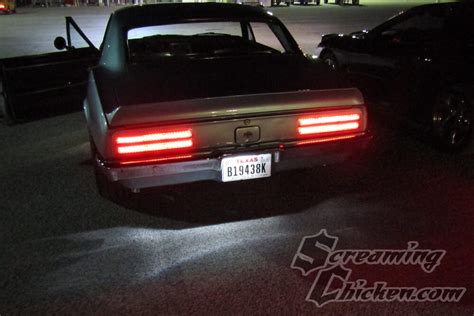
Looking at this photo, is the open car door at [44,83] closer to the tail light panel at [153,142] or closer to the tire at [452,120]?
the tail light panel at [153,142]

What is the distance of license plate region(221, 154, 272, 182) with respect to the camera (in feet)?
10.9

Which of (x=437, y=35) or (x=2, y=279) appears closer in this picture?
(x=2, y=279)

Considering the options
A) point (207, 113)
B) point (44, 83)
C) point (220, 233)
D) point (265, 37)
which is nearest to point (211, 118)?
point (207, 113)

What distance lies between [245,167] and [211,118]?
1.37 ft

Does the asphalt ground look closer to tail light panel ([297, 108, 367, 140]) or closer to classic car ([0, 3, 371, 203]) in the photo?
classic car ([0, 3, 371, 203])

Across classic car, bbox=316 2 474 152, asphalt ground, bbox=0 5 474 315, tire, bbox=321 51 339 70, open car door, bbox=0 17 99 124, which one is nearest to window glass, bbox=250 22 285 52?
tire, bbox=321 51 339 70

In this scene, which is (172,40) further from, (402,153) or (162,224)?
(402,153)

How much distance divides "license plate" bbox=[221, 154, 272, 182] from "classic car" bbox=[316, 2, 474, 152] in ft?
7.60

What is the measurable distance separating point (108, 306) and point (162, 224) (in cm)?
104

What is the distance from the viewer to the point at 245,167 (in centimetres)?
337

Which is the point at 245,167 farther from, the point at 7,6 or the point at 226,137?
the point at 7,6

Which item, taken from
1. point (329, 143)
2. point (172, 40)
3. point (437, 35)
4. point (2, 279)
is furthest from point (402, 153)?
point (2, 279)

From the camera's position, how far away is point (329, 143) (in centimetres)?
356

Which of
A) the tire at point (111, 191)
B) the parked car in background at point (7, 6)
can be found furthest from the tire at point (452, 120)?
the parked car in background at point (7, 6)
